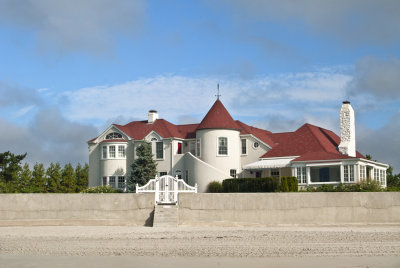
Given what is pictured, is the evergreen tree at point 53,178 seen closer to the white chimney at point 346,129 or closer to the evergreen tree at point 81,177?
the evergreen tree at point 81,177

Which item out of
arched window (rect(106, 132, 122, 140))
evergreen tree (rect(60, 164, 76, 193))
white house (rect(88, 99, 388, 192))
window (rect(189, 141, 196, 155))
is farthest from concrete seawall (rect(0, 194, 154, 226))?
evergreen tree (rect(60, 164, 76, 193))

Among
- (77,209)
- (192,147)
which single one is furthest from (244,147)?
(77,209)

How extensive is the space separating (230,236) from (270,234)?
1736 millimetres

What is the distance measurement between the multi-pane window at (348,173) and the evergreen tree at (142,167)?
638 inches

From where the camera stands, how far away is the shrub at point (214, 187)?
4106cm

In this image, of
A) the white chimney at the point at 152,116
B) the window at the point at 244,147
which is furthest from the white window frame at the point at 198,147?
the white chimney at the point at 152,116

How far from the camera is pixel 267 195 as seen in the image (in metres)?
24.6

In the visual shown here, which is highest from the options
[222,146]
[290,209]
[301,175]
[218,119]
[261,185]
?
[218,119]

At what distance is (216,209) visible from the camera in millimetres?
24812

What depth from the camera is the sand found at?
14.6 m

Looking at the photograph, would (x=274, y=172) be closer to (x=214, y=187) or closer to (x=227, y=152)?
(x=227, y=152)

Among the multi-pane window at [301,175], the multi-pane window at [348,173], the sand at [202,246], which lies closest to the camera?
the sand at [202,246]

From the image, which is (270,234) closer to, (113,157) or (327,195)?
(327,195)

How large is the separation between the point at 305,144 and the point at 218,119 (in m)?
7.75
